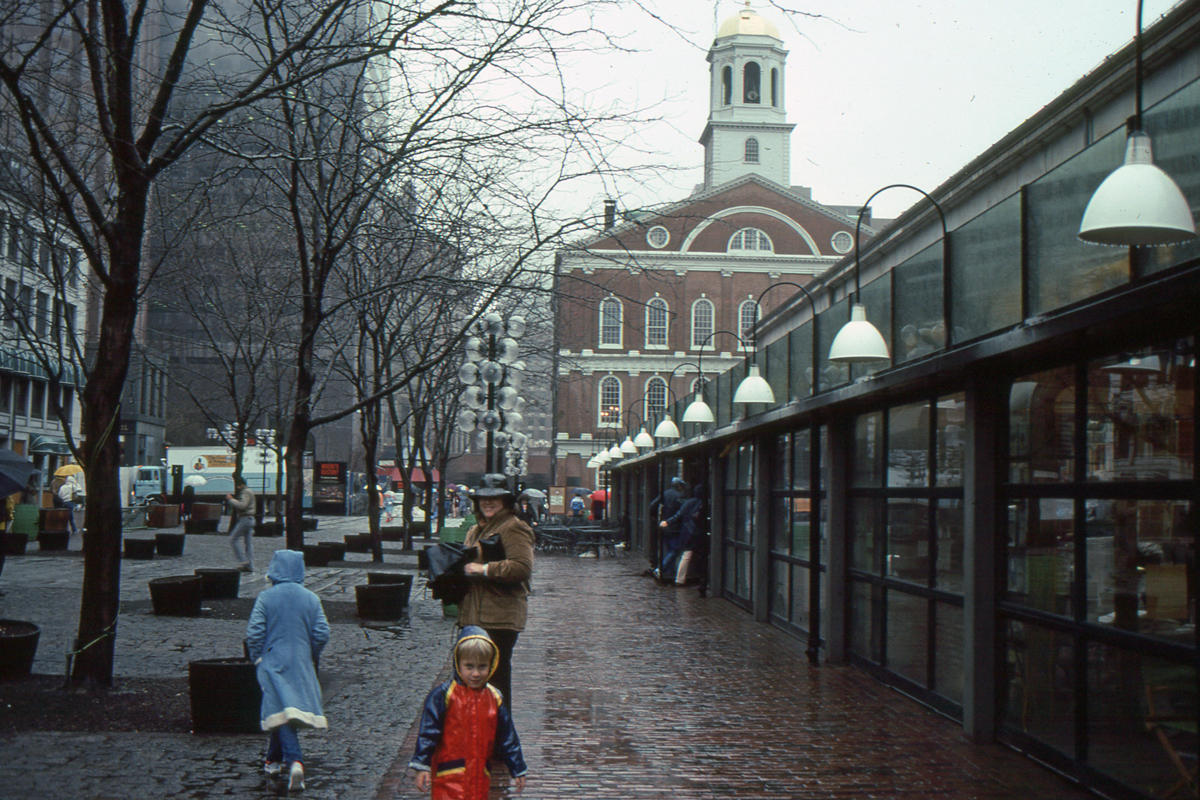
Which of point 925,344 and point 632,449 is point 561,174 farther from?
point 632,449

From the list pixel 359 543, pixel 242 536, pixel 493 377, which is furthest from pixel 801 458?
pixel 359 543

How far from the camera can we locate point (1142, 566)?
6.63m

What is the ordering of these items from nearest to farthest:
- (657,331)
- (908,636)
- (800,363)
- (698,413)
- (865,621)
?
(908,636), (865,621), (800,363), (698,413), (657,331)

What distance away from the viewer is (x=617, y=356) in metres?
81.9

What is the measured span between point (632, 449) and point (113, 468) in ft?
73.3

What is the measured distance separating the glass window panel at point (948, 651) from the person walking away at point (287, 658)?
4.82 meters

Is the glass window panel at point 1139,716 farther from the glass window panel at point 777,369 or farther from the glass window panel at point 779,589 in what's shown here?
the glass window panel at point 779,589

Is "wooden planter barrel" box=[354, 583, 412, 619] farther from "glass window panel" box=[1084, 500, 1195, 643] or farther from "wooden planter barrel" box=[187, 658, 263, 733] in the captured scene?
"glass window panel" box=[1084, 500, 1195, 643]

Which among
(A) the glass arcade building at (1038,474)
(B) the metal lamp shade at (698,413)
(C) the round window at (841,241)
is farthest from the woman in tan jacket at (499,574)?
(C) the round window at (841,241)

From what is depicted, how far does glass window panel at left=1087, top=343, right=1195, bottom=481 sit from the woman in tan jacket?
135 inches

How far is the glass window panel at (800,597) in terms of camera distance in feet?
49.0

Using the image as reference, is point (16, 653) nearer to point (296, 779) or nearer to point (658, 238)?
point (296, 779)

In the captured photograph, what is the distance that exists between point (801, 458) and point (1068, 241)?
847 cm

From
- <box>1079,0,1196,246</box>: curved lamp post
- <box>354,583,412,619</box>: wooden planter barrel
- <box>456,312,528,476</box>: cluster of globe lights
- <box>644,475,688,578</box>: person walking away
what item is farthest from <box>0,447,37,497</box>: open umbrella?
<box>1079,0,1196,246</box>: curved lamp post
